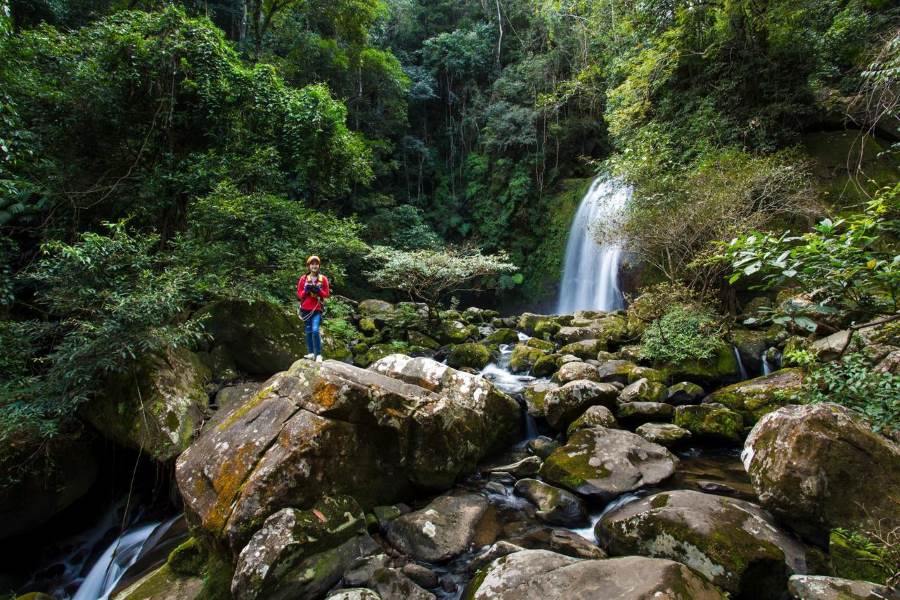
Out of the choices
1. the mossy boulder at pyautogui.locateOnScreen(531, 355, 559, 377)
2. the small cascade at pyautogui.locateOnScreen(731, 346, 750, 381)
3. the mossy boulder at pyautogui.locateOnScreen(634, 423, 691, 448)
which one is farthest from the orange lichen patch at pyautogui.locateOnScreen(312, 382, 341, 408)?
the small cascade at pyautogui.locateOnScreen(731, 346, 750, 381)

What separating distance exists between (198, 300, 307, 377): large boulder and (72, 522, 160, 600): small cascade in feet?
9.38

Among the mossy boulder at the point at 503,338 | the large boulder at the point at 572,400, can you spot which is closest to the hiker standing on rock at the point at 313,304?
the large boulder at the point at 572,400

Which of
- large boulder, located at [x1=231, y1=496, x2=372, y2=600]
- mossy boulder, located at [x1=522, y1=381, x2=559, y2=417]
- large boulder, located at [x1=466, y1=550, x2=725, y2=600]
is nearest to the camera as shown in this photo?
large boulder, located at [x1=466, y1=550, x2=725, y2=600]

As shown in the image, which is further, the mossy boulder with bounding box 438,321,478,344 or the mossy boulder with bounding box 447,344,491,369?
the mossy boulder with bounding box 438,321,478,344

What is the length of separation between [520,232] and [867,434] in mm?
16591

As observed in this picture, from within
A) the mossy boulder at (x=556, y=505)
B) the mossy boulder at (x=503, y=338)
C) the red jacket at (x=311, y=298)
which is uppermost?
the red jacket at (x=311, y=298)

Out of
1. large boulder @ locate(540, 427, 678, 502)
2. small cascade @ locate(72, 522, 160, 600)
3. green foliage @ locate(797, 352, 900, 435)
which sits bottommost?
small cascade @ locate(72, 522, 160, 600)

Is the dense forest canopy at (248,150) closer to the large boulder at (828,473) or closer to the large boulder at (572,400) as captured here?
the large boulder at (828,473)

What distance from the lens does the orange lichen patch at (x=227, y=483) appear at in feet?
11.1

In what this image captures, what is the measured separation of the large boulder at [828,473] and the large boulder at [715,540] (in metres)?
0.30

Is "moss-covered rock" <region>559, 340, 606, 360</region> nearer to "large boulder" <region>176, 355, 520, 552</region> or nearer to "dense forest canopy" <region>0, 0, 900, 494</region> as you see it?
"dense forest canopy" <region>0, 0, 900, 494</region>

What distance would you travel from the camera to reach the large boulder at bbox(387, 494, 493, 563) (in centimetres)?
376

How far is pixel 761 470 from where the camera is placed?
141 inches

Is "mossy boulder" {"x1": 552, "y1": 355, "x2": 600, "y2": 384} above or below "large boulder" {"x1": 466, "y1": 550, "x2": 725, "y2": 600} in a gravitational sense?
below
